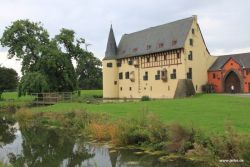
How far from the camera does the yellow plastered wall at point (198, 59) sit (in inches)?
2190

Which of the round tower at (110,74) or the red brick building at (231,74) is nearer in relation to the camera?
the red brick building at (231,74)

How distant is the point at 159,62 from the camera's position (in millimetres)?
58781

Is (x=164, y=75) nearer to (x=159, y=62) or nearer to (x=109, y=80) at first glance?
(x=159, y=62)

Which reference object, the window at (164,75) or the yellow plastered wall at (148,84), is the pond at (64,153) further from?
the window at (164,75)

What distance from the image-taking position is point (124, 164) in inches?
637

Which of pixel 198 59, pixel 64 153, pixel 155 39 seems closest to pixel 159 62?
pixel 155 39

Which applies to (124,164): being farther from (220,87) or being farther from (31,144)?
(220,87)

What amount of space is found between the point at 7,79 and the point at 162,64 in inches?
1358

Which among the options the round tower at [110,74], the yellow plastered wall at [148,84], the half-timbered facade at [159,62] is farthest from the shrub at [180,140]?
the round tower at [110,74]

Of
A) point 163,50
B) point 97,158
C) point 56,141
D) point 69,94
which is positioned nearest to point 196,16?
point 163,50

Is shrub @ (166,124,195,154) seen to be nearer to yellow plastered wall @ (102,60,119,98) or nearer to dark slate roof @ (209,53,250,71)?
dark slate roof @ (209,53,250,71)

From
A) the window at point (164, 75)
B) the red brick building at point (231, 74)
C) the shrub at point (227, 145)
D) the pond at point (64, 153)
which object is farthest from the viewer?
the window at point (164, 75)

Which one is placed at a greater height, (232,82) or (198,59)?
(198,59)

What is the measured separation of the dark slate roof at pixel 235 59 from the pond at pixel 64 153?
3634 centimetres
